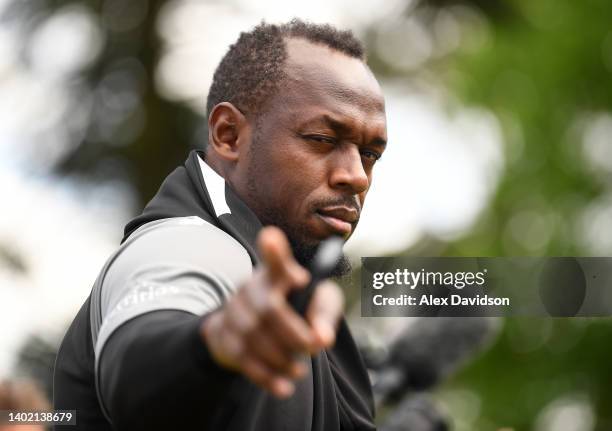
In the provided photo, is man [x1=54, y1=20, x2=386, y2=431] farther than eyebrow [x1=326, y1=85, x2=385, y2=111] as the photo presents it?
No

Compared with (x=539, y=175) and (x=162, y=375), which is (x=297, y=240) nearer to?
(x=162, y=375)

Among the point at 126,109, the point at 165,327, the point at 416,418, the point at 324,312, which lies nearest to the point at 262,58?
the point at 165,327

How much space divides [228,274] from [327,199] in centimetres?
84

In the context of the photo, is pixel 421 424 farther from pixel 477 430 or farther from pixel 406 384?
pixel 477 430

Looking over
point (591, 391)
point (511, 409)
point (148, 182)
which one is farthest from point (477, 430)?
point (148, 182)

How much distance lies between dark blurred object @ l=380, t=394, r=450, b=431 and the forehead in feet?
5.85

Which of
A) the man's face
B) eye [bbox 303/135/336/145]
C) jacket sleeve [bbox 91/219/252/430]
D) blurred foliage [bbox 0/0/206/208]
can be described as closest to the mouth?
the man's face

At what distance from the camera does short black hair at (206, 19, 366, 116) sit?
324 cm

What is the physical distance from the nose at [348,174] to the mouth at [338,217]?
0.21 feet

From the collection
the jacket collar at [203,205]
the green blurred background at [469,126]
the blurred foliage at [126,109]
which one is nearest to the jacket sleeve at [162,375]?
the jacket collar at [203,205]

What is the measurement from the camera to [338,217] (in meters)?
3.07

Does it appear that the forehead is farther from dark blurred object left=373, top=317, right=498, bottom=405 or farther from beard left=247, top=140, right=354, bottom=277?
dark blurred object left=373, top=317, right=498, bottom=405

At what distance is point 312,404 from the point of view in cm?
268

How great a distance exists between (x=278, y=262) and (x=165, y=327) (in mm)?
498
